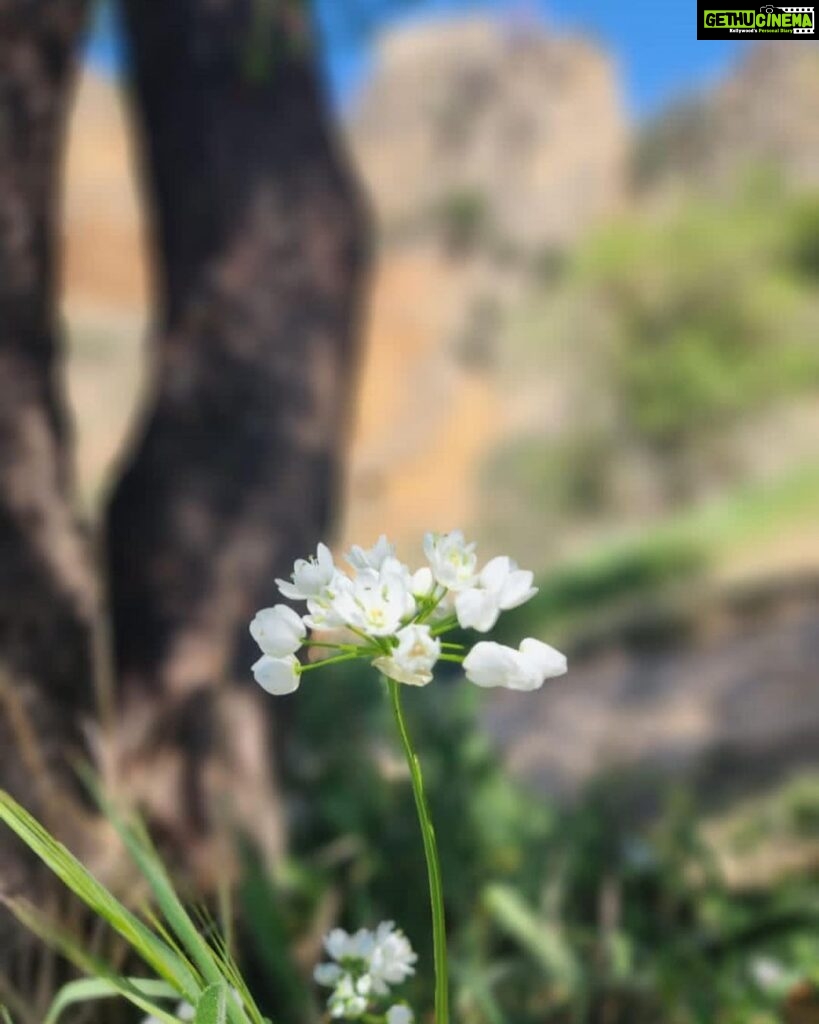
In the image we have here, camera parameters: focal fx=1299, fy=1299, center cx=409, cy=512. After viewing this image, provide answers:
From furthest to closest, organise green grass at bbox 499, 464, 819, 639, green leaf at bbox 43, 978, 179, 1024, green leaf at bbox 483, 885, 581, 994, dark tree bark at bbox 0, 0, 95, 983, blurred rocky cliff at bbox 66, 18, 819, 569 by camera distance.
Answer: blurred rocky cliff at bbox 66, 18, 819, 569, green grass at bbox 499, 464, 819, 639, dark tree bark at bbox 0, 0, 95, 983, green leaf at bbox 483, 885, 581, 994, green leaf at bbox 43, 978, 179, 1024

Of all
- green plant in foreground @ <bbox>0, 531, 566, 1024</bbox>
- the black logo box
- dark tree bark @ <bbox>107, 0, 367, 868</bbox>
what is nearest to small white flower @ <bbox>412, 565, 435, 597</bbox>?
green plant in foreground @ <bbox>0, 531, 566, 1024</bbox>

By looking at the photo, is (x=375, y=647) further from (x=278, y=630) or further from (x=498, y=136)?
(x=498, y=136)

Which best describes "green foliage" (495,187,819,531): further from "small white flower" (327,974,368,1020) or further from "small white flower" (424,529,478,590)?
"small white flower" (424,529,478,590)

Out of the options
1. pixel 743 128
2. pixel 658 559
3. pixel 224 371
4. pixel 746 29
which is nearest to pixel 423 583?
pixel 224 371

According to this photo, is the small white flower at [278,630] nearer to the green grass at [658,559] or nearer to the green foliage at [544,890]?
the green foliage at [544,890]

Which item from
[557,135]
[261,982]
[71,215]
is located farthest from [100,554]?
[557,135]

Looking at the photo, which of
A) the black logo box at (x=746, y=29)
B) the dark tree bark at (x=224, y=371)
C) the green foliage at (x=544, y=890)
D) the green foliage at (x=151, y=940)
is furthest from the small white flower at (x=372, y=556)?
the black logo box at (x=746, y=29)
